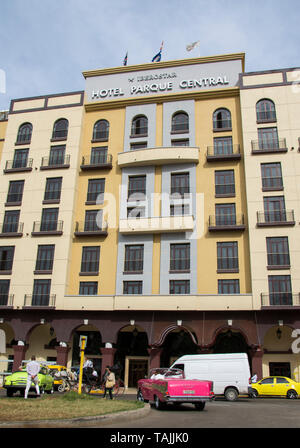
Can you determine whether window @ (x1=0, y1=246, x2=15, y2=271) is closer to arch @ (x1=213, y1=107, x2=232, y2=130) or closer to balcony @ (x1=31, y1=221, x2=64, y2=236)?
balcony @ (x1=31, y1=221, x2=64, y2=236)

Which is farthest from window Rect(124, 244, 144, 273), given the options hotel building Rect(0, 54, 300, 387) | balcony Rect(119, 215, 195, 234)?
balcony Rect(119, 215, 195, 234)

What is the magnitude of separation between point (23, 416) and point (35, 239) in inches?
991

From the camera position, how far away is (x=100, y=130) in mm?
39094

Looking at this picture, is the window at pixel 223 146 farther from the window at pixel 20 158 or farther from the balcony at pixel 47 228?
the window at pixel 20 158

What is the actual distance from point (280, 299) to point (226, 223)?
7.36 m

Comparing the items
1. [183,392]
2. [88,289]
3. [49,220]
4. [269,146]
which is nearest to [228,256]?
[269,146]

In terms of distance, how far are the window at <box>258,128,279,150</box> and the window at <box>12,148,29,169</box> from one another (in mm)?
21539

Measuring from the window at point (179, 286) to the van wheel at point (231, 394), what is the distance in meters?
9.45

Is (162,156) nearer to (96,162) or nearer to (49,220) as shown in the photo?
(96,162)

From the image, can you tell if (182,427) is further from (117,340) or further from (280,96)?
(280,96)

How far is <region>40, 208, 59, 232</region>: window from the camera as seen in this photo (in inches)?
1396

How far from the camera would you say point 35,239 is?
3534 centimetres

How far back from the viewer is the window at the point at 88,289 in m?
33.7

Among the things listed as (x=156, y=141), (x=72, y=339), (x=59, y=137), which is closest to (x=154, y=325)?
(x=72, y=339)
